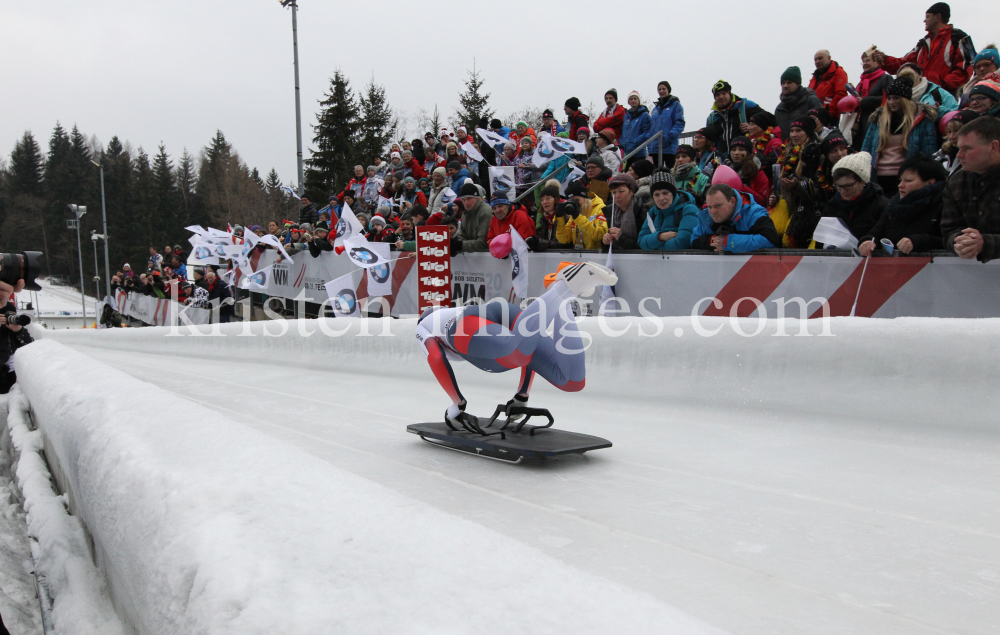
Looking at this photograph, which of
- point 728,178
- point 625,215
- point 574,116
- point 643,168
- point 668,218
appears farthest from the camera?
point 574,116

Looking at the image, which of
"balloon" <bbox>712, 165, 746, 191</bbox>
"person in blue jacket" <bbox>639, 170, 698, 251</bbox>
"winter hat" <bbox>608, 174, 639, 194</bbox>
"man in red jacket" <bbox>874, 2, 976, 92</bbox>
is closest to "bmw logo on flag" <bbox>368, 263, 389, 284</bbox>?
"winter hat" <bbox>608, 174, 639, 194</bbox>

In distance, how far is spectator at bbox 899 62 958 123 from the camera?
477 cm

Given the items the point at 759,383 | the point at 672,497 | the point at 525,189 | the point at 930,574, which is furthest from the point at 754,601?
the point at 525,189

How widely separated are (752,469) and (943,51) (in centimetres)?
458

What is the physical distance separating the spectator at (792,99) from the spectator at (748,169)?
27.6 inches

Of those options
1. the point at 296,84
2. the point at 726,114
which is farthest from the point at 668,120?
the point at 296,84

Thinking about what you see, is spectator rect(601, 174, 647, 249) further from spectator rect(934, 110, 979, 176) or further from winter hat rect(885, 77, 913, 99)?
spectator rect(934, 110, 979, 176)

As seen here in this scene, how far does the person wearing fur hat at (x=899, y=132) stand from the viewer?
4.60 meters

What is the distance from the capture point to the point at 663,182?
5.41 meters

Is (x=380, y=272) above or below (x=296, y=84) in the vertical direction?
below

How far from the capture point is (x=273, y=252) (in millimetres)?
11414

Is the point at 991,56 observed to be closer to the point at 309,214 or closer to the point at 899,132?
the point at 899,132

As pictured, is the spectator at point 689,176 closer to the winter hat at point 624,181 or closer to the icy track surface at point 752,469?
the winter hat at point 624,181

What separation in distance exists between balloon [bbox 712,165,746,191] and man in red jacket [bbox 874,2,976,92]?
1.73 meters
